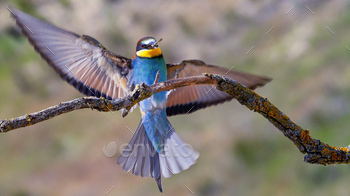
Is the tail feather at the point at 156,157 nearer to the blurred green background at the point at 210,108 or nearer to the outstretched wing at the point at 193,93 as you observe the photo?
the outstretched wing at the point at 193,93

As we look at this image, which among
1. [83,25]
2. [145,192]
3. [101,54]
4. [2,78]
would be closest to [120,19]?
[83,25]

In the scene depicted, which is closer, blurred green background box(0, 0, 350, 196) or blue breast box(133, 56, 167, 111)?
blue breast box(133, 56, 167, 111)

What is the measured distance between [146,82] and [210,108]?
102 inches

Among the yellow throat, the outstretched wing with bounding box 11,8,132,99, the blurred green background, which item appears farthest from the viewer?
the blurred green background

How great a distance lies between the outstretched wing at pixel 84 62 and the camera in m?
1.79

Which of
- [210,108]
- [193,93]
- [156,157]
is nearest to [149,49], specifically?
[193,93]

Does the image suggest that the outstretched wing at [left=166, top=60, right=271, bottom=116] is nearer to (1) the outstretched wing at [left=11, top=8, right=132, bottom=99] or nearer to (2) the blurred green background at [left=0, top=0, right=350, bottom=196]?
(1) the outstretched wing at [left=11, top=8, right=132, bottom=99]

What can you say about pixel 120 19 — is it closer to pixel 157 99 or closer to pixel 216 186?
pixel 216 186

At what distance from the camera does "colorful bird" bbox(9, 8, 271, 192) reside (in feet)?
6.04

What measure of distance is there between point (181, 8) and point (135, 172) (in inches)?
159

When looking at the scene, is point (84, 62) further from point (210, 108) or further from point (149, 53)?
point (210, 108)

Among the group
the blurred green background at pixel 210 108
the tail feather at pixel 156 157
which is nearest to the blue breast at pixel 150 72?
the tail feather at pixel 156 157

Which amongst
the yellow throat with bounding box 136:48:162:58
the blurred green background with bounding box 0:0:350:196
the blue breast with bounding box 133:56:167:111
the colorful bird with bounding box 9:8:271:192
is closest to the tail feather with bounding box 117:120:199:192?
the colorful bird with bounding box 9:8:271:192

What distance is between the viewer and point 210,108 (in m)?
4.47
